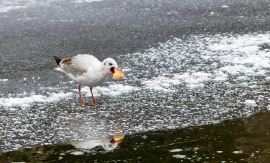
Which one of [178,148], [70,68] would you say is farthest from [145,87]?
[178,148]

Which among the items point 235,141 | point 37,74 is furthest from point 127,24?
point 235,141

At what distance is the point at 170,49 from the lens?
653 centimetres

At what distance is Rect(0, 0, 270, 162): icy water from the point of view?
11.5 feet

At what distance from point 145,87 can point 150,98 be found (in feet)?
1.24

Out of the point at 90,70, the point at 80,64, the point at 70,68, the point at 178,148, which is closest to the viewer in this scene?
the point at 178,148

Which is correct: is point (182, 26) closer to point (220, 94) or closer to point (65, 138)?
point (220, 94)

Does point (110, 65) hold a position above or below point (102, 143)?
above

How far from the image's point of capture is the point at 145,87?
5.04 metres

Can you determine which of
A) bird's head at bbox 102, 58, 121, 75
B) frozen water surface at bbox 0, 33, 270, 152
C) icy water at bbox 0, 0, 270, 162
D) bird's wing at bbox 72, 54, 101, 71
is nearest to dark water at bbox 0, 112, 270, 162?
icy water at bbox 0, 0, 270, 162

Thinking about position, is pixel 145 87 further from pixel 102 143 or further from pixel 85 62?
pixel 102 143

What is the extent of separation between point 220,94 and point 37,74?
2704mm

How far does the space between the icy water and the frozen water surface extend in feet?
0.04

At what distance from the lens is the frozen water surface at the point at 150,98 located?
3.95 m

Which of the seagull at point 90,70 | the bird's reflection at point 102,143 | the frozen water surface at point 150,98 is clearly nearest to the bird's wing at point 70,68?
the seagull at point 90,70
